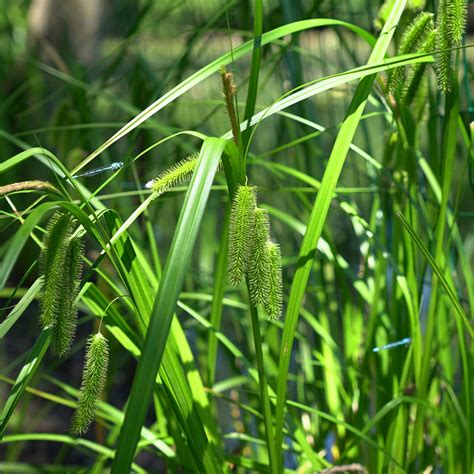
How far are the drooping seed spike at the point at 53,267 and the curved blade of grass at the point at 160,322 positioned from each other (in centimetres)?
8

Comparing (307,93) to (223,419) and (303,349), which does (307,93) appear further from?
(223,419)

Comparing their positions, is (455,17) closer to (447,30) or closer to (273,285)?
(447,30)

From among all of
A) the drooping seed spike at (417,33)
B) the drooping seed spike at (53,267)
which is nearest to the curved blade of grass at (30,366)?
the drooping seed spike at (53,267)

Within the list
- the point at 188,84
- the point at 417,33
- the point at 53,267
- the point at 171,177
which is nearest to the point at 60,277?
the point at 53,267

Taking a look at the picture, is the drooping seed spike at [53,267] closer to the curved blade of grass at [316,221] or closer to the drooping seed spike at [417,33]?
the curved blade of grass at [316,221]

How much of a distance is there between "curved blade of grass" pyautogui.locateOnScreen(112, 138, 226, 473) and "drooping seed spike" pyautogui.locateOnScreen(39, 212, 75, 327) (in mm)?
85

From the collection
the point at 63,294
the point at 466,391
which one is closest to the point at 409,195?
the point at 466,391

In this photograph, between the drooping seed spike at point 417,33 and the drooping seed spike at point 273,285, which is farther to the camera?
the drooping seed spike at point 417,33

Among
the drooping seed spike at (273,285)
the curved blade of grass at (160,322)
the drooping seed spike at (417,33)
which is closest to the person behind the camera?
the curved blade of grass at (160,322)

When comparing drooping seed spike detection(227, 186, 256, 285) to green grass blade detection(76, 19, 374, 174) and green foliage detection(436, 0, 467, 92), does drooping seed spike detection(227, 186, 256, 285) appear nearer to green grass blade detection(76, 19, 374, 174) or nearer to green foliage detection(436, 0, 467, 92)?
green grass blade detection(76, 19, 374, 174)

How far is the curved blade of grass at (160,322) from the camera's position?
56cm

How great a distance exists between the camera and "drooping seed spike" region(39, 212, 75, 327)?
1.97 ft

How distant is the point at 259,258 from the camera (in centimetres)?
64

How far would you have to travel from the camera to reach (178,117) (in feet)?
7.12
